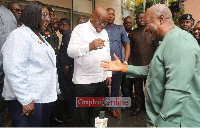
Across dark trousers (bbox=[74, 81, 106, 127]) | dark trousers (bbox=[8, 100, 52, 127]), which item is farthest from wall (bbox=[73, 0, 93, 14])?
dark trousers (bbox=[8, 100, 52, 127])

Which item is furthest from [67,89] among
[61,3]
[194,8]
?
[194,8]

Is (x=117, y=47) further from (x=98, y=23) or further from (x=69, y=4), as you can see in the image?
(x=69, y=4)

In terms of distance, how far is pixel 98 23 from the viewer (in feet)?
7.10

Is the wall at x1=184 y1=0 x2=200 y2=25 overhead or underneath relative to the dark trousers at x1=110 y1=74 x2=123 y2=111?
overhead

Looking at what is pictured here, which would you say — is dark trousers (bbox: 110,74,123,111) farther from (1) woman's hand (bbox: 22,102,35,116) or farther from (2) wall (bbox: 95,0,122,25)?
(2) wall (bbox: 95,0,122,25)

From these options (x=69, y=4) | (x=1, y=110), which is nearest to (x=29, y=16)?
(x=1, y=110)

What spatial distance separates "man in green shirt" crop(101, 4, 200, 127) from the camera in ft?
3.21

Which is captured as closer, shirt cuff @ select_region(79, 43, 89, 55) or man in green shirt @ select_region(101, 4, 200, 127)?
man in green shirt @ select_region(101, 4, 200, 127)

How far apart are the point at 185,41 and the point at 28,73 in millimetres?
1212

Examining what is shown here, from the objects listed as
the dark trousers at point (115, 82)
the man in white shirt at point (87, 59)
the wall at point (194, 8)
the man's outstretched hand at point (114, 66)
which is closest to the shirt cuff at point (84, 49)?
the man in white shirt at point (87, 59)

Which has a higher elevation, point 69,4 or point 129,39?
point 69,4

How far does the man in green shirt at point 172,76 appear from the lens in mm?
979

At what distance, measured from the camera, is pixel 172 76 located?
99cm

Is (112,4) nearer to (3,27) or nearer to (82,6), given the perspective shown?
(82,6)
